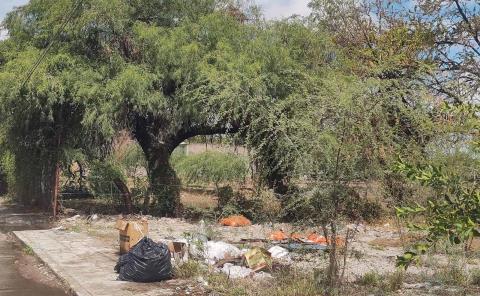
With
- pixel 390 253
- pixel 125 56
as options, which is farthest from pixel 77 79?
pixel 390 253

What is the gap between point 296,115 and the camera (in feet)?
26.7

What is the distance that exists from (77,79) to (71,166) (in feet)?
12.3

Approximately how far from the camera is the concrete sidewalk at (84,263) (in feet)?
27.3

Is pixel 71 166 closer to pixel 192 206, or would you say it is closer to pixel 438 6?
pixel 192 206

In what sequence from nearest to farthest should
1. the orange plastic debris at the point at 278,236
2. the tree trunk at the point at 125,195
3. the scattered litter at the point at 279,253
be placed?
the scattered litter at the point at 279,253 → the orange plastic debris at the point at 278,236 → the tree trunk at the point at 125,195

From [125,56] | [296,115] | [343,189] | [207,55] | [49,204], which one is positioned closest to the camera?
[343,189]

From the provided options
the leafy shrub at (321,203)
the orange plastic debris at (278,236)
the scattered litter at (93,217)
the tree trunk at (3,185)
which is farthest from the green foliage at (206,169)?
the leafy shrub at (321,203)

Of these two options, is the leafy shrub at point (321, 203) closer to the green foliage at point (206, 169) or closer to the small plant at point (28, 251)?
the small plant at point (28, 251)

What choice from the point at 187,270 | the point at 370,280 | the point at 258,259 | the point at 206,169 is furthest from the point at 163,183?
the point at 370,280

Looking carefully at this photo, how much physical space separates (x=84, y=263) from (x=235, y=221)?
22.6 ft

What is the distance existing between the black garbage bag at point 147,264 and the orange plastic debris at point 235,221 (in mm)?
7831

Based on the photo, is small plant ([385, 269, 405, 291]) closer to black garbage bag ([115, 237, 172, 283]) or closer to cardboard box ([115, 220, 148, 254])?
black garbage bag ([115, 237, 172, 283])

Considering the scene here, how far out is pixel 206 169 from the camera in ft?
75.1

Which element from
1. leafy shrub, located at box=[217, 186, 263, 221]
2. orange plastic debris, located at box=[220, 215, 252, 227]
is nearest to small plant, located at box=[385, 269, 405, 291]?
leafy shrub, located at box=[217, 186, 263, 221]
